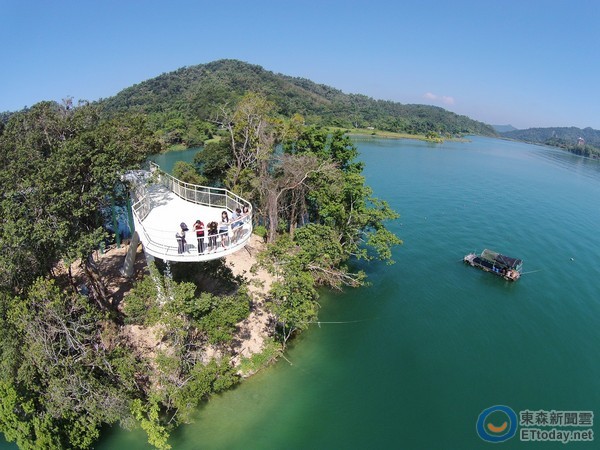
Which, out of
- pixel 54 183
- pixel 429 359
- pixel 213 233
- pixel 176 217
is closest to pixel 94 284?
pixel 176 217

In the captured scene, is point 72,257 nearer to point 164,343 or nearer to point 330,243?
point 164,343

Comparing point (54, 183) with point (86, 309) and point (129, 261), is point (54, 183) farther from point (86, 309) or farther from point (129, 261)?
point (129, 261)

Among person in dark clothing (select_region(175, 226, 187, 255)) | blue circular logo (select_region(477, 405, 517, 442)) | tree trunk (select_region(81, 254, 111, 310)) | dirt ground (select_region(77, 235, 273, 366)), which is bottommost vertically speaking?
blue circular logo (select_region(477, 405, 517, 442))

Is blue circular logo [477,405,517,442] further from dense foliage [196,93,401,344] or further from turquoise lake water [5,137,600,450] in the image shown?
dense foliage [196,93,401,344]

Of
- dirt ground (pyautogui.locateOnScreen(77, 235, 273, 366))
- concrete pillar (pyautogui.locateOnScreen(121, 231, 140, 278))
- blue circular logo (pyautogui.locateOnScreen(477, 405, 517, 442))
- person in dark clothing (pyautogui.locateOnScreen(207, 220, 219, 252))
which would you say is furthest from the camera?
concrete pillar (pyautogui.locateOnScreen(121, 231, 140, 278))

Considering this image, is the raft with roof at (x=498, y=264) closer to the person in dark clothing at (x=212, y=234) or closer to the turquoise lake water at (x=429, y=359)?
the turquoise lake water at (x=429, y=359)

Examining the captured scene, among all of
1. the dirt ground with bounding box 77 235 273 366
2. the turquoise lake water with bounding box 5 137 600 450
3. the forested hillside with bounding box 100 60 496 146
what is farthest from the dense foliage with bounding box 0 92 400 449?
the forested hillside with bounding box 100 60 496 146

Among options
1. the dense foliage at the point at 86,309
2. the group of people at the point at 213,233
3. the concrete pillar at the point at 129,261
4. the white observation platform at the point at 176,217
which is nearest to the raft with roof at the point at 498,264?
the dense foliage at the point at 86,309
